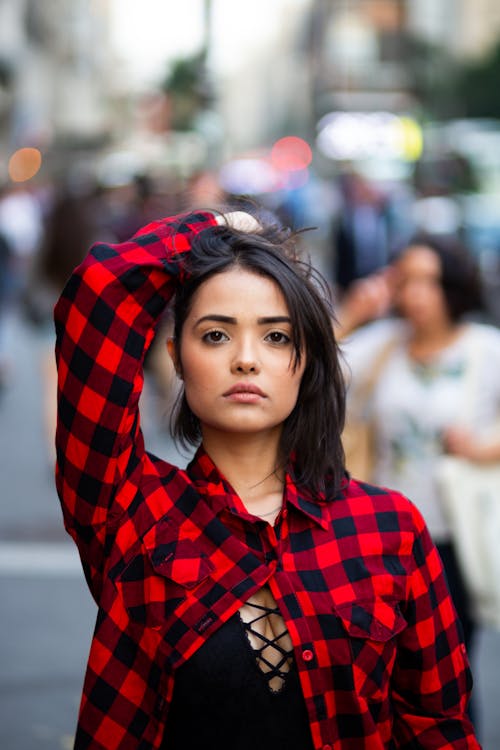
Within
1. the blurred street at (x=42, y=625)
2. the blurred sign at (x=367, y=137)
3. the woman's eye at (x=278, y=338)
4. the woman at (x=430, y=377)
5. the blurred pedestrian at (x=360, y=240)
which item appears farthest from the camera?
the blurred sign at (x=367, y=137)

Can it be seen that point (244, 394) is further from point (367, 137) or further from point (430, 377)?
point (367, 137)

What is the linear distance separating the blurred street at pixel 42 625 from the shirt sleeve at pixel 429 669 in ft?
8.58

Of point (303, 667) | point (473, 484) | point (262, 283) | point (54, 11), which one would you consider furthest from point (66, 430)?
point (54, 11)

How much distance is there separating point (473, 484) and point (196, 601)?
2157mm

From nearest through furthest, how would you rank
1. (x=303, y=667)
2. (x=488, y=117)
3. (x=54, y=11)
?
(x=303, y=667) → (x=488, y=117) → (x=54, y=11)

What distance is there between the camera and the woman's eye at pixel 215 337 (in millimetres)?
2234

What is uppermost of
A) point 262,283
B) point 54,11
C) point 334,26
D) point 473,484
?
point 334,26

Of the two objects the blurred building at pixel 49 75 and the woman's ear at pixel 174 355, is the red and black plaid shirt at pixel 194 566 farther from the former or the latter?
the blurred building at pixel 49 75

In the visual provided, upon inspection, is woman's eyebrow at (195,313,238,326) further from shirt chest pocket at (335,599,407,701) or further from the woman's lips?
shirt chest pocket at (335,599,407,701)

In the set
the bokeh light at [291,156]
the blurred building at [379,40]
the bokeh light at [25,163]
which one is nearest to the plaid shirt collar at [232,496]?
the bokeh light at [25,163]

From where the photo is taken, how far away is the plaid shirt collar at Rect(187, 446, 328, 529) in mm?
2248

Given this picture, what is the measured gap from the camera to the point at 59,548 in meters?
7.57

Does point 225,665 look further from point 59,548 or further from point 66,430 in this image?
point 59,548

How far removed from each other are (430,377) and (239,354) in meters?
2.20
